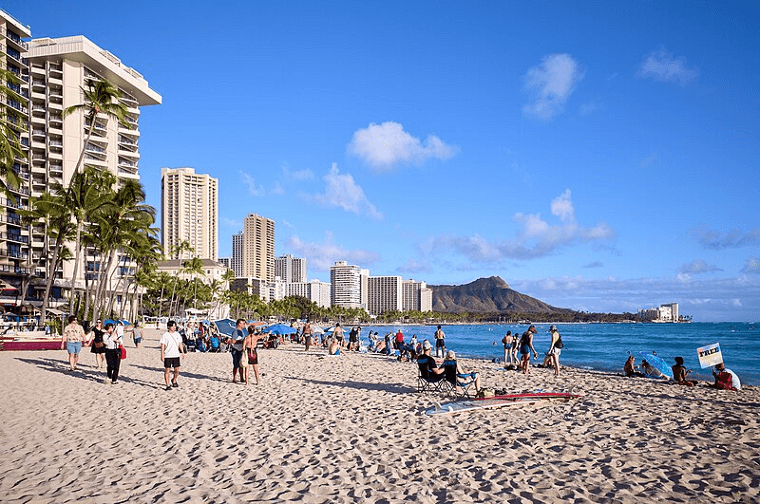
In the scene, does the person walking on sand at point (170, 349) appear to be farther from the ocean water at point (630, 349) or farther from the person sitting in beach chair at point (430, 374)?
the ocean water at point (630, 349)

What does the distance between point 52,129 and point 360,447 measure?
68462 millimetres

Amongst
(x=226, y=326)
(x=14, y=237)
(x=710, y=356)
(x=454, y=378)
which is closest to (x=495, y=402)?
(x=454, y=378)

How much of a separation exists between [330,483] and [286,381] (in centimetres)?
813

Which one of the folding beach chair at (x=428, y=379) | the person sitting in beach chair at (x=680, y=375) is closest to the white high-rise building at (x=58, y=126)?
the folding beach chair at (x=428, y=379)

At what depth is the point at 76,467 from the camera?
19.7ft

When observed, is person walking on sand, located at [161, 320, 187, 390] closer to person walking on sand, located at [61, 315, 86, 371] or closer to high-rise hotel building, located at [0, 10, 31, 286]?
person walking on sand, located at [61, 315, 86, 371]

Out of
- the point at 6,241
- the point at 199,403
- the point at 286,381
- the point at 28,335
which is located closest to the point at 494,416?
the point at 199,403

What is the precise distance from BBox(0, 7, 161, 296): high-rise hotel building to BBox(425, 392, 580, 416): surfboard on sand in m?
55.6

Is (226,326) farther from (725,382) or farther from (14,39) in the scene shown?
(14,39)

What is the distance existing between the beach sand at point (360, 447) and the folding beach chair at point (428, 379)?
12.6 inches

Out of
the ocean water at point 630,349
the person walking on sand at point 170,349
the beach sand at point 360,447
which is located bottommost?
the ocean water at point 630,349

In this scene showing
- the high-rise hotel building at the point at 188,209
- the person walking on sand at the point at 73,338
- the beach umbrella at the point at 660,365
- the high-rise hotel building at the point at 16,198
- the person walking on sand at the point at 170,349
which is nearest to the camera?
the person walking on sand at the point at 170,349

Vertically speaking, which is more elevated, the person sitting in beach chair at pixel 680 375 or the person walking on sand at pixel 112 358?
the person walking on sand at pixel 112 358

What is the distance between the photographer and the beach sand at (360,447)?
5.19 m
